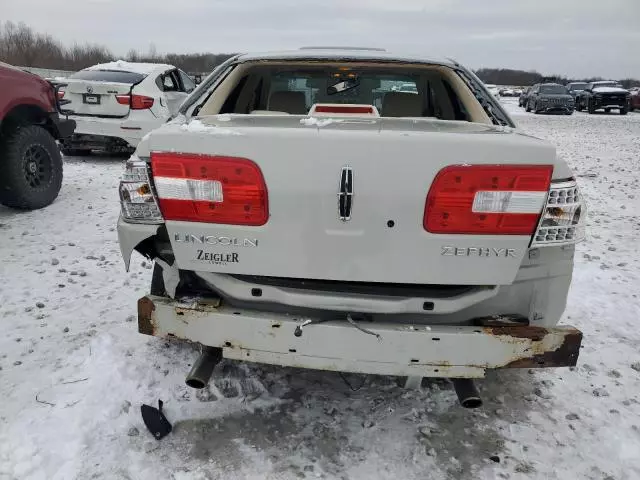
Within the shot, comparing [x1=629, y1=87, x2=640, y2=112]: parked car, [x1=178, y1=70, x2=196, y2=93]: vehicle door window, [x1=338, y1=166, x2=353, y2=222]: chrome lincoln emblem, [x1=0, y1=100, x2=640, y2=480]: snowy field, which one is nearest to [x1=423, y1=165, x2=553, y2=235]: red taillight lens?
[x1=338, y1=166, x2=353, y2=222]: chrome lincoln emblem

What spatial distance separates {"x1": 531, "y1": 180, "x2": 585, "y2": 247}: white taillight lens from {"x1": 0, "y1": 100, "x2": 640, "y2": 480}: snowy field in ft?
3.21

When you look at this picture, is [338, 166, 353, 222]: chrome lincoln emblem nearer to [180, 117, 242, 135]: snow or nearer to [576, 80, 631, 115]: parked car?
[180, 117, 242, 135]: snow

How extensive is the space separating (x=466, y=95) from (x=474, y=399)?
1.87 m

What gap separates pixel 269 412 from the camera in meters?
2.53

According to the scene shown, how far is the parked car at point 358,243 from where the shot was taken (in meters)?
1.90

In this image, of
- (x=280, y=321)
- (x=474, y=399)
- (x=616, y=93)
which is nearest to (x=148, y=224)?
(x=280, y=321)

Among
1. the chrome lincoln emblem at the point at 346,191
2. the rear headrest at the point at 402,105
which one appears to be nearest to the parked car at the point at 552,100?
the rear headrest at the point at 402,105

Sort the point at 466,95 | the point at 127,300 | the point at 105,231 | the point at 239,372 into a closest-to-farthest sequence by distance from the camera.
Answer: the point at 239,372 → the point at 466,95 → the point at 127,300 → the point at 105,231

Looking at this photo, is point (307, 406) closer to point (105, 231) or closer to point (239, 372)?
point (239, 372)

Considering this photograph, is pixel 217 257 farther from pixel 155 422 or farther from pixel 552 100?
pixel 552 100

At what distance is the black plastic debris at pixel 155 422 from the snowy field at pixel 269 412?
34 millimetres

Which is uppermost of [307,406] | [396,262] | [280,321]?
[396,262]

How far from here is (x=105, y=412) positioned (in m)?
2.44

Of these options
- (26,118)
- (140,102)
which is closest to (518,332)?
(26,118)
